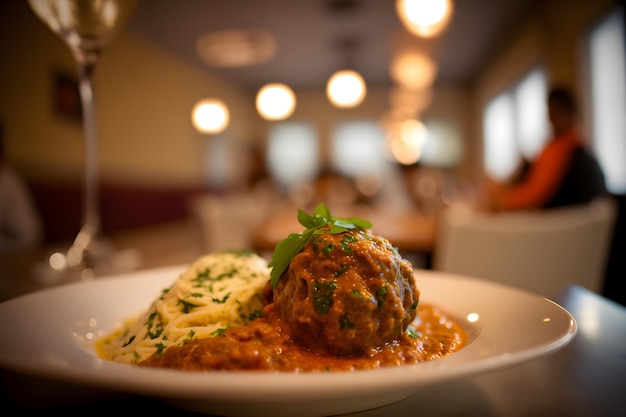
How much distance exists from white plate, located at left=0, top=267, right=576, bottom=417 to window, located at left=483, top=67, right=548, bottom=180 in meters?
7.75

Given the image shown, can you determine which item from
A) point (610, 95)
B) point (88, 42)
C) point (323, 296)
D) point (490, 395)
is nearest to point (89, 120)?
point (88, 42)

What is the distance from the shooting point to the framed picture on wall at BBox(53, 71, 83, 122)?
26.4 feet

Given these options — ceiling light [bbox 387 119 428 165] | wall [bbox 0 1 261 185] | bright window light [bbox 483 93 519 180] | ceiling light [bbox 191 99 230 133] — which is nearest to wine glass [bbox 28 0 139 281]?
wall [bbox 0 1 261 185]

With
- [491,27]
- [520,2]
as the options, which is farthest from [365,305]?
[491,27]

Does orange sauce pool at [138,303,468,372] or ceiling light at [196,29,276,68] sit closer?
orange sauce pool at [138,303,468,372]

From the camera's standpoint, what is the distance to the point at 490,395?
87cm

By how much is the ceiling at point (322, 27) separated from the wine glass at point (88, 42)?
25.1 feet

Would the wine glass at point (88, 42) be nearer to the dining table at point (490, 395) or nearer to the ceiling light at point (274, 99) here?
the dining table at point (490, 395)

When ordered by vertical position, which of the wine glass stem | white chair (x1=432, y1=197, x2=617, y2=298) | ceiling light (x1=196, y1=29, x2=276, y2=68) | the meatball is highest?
ceiling light (x1=196, y1=29, x2=276, y2=68)

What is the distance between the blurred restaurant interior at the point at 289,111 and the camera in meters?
5.47

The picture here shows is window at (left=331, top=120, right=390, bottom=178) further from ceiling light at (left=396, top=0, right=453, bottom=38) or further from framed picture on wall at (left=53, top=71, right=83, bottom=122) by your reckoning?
ceiling light at (left=396, top=0, right=453, bottom=38)

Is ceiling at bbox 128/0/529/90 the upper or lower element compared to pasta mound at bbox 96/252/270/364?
upper

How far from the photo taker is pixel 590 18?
7188 millimetres

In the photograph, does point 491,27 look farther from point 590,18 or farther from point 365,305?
point 365,305
